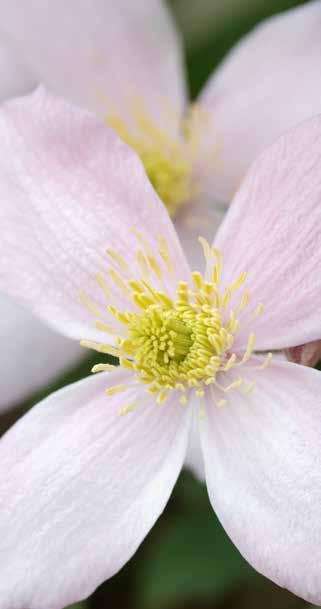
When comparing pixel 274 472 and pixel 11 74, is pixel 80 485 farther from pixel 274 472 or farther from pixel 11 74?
pixel 11 74

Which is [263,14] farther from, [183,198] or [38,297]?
[38,297]

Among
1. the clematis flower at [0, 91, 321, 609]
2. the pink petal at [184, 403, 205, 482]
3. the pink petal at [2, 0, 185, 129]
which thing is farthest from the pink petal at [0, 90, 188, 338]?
the pink petal at [2, 0, 185, 129]

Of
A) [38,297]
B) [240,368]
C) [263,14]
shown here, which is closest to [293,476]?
[240,368]

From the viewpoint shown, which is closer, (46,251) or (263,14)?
(46,251)

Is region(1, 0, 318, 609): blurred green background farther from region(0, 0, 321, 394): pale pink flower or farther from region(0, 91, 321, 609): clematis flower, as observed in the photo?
region(0, 91, 321, 609): clematis flower

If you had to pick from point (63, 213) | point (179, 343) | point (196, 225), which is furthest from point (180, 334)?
point (196, 225)

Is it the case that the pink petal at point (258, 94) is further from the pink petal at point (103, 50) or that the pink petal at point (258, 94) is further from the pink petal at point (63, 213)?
the pink petal at point (63, 213)
